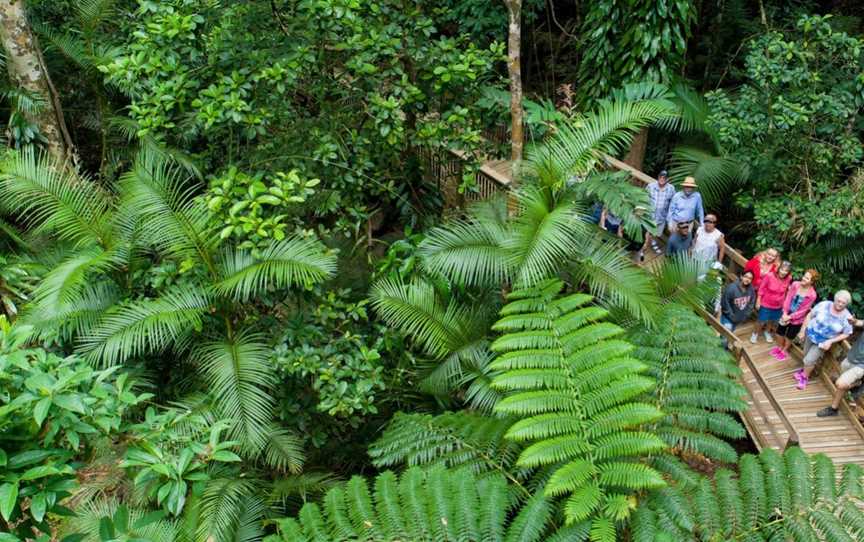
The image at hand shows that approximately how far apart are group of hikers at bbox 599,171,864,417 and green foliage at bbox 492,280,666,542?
4.67ft

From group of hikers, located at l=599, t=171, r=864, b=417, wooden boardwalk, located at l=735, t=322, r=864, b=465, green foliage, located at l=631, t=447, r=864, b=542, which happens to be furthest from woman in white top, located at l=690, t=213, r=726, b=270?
green foliage, located at l=631, t=447, r=864, b=542

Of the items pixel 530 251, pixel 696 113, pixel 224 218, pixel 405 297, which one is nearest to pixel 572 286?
pixel 530 251

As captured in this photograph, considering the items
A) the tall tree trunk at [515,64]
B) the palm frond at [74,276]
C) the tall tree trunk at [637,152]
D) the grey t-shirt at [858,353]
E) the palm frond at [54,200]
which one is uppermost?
the tall tree trunk at [515,64]

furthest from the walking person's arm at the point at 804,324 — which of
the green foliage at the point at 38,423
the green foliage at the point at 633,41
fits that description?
the green foliage at the point at 38,423

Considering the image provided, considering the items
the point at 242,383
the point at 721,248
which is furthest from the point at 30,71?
the point at 721,248

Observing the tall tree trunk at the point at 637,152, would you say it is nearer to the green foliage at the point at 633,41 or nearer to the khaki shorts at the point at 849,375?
the green foliage at the point at 633,41

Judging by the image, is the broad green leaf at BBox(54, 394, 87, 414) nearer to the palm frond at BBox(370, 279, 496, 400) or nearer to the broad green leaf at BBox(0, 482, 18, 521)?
the broad green leaf at BBox(0, 482, 18, 521)

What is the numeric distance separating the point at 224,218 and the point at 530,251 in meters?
2.58

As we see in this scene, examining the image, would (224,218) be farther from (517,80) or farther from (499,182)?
(499,182)

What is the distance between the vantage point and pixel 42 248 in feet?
24.0

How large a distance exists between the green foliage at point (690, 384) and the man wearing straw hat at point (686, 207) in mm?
1981

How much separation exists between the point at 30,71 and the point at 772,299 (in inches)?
331

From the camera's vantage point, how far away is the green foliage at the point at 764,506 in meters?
4.71

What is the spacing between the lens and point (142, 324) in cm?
543
